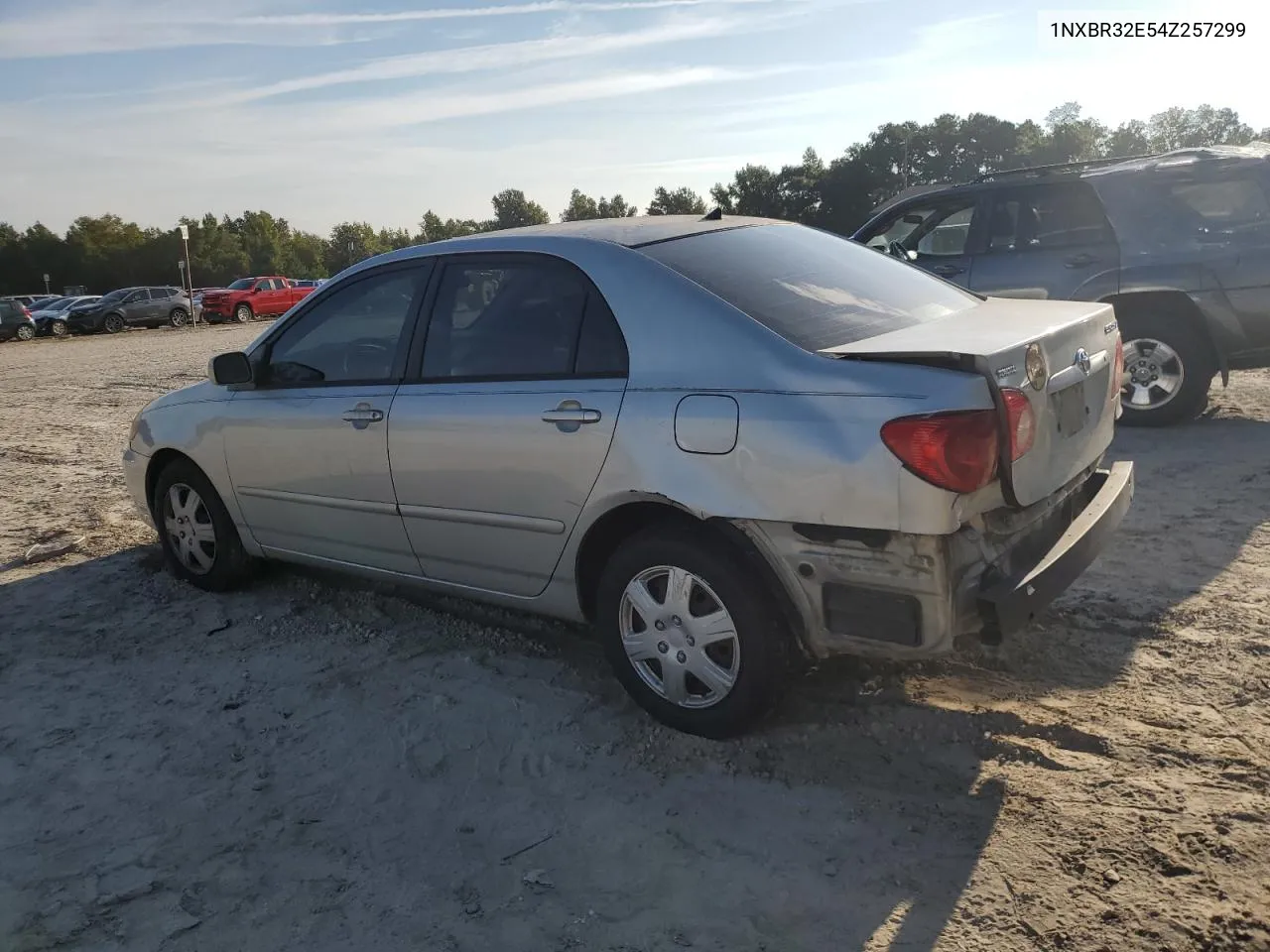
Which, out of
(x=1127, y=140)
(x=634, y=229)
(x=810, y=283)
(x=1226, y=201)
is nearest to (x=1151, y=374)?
(x=1226, y=201)

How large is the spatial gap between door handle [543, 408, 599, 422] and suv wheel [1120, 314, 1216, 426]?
517cm

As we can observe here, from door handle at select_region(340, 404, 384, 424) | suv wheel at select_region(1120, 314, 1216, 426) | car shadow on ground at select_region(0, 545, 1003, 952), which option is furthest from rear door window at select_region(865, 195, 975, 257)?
car shadow on ground at select_region(0, 545, 1003, 952)

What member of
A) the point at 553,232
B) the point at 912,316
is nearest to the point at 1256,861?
the point at 912,316

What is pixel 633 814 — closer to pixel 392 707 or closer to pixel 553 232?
pixel 392 707

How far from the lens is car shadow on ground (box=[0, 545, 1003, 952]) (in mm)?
Result: 2607

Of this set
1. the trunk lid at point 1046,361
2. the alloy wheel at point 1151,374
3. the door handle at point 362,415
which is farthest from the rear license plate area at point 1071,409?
the alloy wheel at point 1151,374

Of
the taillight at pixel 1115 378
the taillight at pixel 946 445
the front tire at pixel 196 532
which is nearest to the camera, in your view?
the taillight at pixel 946 445

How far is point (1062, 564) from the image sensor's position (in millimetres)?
3109

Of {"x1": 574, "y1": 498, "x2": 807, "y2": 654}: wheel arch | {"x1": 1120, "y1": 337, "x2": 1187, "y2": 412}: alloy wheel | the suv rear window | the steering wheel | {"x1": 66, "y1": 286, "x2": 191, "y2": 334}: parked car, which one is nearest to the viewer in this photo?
{"x1": 574, "y1": 498, "x2": 807, "y2": 654}: wheel arch

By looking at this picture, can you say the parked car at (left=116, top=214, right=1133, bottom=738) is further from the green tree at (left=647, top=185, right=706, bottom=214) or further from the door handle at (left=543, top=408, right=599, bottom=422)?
the green tree at (left=647, top=185, right=706, bottom=214)

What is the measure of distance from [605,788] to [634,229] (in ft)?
6.70

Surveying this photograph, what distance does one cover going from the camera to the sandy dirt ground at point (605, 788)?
2.55m

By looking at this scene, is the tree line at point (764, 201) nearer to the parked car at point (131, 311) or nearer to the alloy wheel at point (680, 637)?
the parked car at point (131, 311)

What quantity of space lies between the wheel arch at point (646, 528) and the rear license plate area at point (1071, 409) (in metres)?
1.02
